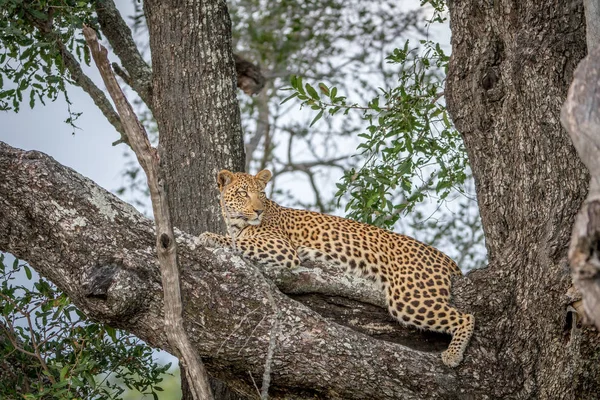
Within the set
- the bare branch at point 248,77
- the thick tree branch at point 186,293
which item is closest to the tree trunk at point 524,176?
the thick tree branch at point 186,293

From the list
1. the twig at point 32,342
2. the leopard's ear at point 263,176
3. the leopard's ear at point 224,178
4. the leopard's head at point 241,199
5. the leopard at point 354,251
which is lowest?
the twig at point 32,342

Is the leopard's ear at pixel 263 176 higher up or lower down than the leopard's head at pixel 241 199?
higher up

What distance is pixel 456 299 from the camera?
6.07 meters

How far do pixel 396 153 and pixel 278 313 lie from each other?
11.4ft

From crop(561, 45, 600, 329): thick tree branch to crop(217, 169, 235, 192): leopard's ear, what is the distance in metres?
3.97

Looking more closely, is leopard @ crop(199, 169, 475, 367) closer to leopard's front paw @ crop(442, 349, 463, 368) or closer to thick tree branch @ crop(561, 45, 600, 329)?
leopard's front paw @ crop(442, 349, 463, 368)

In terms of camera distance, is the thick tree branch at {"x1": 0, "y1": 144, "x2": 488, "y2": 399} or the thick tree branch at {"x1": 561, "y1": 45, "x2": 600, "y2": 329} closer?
the thick tree branch at {"x1": 561, "y1": 45, "x2": 600, "y2": 329}

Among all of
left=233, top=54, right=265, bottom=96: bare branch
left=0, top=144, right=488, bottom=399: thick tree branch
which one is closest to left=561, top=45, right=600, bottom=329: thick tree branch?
left=0, top=144, right=488, bottom=399: thick tree branch

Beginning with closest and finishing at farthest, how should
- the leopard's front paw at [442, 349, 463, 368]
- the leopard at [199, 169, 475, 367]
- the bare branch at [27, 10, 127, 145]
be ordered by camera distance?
1. the leopard's front paw at [442, 349, 463, 368]
2. the leopard at [199, 169, 475, 367]
3. the bare branch at [27, 10, 127, 145]

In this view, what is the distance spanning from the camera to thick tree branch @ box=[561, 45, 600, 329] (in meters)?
2.90

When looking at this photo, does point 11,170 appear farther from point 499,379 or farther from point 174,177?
point 499,379

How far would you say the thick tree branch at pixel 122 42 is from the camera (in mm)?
8016

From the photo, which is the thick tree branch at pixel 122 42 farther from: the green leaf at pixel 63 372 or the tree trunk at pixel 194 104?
the green leaf at pixel 63 372

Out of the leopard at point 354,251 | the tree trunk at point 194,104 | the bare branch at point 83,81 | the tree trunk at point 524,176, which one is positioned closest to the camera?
the tree trunk at point 524,176
